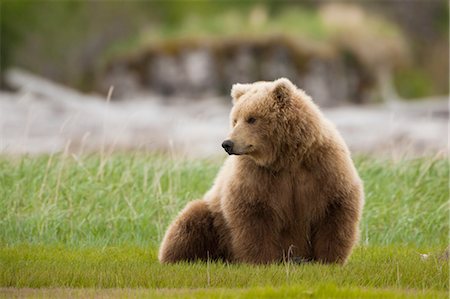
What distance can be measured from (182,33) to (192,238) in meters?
18.2

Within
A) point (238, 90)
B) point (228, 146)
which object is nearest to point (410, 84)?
point (238, 90)

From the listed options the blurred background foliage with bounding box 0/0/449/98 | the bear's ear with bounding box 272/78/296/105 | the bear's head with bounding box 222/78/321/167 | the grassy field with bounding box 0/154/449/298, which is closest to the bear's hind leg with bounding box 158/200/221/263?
the grassy field with bounding box 0/154/449/298

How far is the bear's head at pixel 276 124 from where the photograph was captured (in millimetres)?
6270

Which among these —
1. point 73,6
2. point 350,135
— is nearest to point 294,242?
point 350,135

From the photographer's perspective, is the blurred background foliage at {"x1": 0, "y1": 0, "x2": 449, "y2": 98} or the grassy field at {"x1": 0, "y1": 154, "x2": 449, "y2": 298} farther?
the blurred background foliage at {"x1": 0, "y1": 0, "x2": 449, "y2": 98}

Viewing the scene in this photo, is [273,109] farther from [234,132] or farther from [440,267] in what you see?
[440,267]

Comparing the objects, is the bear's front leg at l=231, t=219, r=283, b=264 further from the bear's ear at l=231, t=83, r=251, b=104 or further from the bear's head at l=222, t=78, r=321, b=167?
the bear's ear at l=231, t=83, r=251, b=104

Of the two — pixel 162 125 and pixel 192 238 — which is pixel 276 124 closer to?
pixel 192 238

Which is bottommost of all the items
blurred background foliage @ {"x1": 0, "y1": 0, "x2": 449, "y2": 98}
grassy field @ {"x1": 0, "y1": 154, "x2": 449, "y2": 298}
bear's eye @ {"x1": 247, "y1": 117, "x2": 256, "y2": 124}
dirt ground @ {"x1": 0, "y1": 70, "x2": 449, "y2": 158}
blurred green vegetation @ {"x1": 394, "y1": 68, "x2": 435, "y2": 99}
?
grassy field @ {"x1": 0, "y1": 154, "x2": 449, "y2": 298}

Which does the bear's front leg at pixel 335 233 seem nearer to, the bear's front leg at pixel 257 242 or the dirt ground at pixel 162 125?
the bear's front leg at pixel 257 242

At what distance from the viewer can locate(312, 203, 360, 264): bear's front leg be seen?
638 centimetres

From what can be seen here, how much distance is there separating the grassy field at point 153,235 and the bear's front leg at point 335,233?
21 cm

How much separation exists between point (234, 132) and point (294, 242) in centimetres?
94

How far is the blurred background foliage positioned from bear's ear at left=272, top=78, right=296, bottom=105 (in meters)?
17.5
